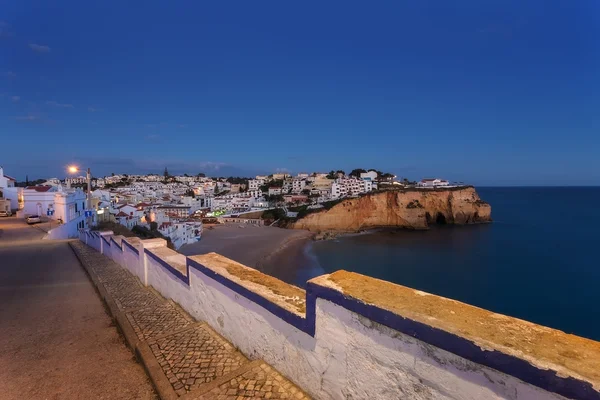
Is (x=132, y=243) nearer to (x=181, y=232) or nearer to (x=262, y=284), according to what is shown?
(x=262, y=284)

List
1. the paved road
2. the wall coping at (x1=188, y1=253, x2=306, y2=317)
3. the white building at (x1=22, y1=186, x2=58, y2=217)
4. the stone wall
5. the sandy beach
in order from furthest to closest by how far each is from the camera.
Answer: the white building at (x1=22, y1=186, x2=58, y2=217) < the sandy beach < the paved road < the wall coping at (x1=188, y1=253, x2=306, y2=317) < the stone wall

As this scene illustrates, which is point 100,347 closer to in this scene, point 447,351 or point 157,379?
point 157,379

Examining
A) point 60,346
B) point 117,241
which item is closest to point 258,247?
point 117,241

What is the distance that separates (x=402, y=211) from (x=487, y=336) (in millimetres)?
54827

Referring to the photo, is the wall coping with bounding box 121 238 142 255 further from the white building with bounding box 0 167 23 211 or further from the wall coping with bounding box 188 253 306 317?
the white building with bounding box 0 167 23 211

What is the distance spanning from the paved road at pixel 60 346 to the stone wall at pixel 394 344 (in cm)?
148

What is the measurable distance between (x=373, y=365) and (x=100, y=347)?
4.27 metres

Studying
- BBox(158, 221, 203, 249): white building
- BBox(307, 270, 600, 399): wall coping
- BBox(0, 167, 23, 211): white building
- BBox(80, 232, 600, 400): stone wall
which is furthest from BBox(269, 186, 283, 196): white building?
BBox(307, 270, 600, 399): wall coping

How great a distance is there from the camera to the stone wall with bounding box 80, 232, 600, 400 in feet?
5.16

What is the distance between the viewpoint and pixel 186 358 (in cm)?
381

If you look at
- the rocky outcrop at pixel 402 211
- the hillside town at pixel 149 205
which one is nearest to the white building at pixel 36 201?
the hillside town at pixel 149 205

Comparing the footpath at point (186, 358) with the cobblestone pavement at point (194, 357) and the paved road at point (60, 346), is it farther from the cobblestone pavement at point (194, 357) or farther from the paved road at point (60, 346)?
the paved road at point (60, 346)

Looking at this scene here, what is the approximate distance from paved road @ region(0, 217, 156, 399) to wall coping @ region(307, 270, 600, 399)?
9.20 ft

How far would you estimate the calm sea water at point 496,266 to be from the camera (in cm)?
2064
